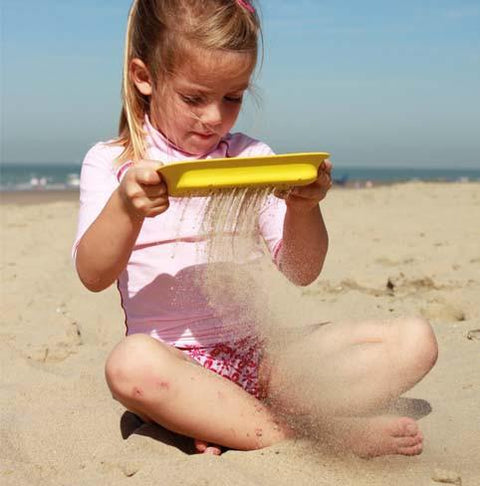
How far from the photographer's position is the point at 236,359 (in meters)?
2.17

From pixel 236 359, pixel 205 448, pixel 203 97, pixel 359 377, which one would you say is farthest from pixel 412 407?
pixel 203 97

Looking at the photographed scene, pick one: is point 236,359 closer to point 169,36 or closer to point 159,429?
point 159,429

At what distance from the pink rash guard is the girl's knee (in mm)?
259

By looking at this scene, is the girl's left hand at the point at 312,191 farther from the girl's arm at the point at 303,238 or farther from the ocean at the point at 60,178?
the ocean at the point at 60,178

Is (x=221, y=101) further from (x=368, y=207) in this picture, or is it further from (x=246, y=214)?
(x=368, y=207)

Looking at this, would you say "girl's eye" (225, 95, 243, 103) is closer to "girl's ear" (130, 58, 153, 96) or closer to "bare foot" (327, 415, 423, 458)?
"girl's ear" (130, 58, 153, 96)

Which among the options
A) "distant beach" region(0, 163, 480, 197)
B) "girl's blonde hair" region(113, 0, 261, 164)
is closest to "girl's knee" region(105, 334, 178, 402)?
"girl's blonde hair" region(113, 0, 261, 164)

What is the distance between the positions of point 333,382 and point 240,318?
1.04ft

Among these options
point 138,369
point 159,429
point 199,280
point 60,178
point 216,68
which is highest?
point 216,68

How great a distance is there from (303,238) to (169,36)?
26.8 inches

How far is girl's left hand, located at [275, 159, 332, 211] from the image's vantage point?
1.92 meters

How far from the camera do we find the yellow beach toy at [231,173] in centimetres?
167

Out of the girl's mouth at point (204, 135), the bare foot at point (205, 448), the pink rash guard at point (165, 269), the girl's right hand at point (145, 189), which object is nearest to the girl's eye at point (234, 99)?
the girl's mouth at point (204, 135)

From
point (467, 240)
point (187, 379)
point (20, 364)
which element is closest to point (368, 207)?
point (467, 240)
